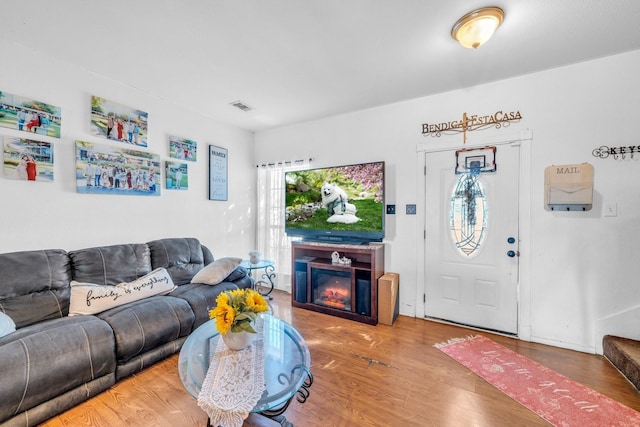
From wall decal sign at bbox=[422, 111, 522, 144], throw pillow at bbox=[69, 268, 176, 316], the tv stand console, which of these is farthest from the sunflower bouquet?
wall decal sign at bbox=[422, 111, 522, 144]

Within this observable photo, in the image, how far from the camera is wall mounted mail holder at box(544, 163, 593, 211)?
2330 mm

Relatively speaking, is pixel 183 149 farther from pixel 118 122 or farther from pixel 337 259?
pixel 337 259

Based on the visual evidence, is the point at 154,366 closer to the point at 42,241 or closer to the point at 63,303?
the point at 63,303

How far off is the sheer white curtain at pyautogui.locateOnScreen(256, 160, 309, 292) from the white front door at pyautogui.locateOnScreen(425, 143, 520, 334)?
77.3 inches

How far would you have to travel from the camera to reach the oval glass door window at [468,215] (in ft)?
9.22

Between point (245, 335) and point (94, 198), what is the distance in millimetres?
2145

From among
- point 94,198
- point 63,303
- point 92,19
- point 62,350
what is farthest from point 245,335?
point 92,19

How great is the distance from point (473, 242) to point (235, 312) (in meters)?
2.48

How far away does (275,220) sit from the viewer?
4195 mm

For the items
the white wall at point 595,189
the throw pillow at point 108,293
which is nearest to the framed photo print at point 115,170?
the throw pillow at point 108,293

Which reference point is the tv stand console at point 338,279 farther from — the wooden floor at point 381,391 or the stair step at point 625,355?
the stair step at point 625,355

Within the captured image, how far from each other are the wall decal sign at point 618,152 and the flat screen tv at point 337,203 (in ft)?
6.15

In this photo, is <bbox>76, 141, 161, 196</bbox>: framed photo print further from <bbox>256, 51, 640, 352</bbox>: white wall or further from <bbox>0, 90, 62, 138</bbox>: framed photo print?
<bbox>256, 51, 640, 352</bbox>: white wall

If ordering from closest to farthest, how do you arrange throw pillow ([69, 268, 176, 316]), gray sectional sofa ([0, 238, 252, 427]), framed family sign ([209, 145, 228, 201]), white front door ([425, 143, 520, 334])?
gray sectional sofa ([0, 238, 252, 427]) → throw pillow ([69, 268, 176, 316]) → white front door ([425, 143, 520, 334]) → framed family sign ([209, 145, 228, 201])
